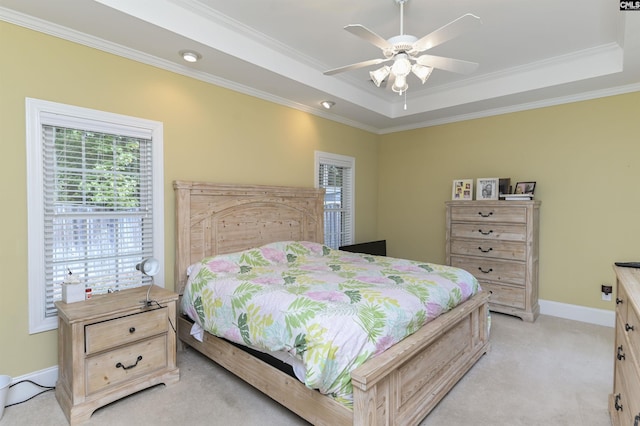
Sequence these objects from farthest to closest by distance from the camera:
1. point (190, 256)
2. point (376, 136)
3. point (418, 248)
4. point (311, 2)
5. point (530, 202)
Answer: point (376, 136), point (418, 248), point (530, 202), point (190, 256), point (311, 2)

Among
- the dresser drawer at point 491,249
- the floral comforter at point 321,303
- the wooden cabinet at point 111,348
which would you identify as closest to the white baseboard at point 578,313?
the dresser drawer at point 491,249

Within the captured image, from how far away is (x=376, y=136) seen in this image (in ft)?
17.7

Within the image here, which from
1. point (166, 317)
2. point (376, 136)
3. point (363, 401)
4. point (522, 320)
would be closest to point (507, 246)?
point (522, 320)

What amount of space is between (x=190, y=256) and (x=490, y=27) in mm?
3252

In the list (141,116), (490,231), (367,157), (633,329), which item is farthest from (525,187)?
(141,116)

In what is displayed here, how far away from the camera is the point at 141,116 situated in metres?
2.79

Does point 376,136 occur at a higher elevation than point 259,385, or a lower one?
higher

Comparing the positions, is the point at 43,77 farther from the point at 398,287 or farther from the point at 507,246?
the point at 507,246

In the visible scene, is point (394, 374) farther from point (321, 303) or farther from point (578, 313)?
point (578, 313)

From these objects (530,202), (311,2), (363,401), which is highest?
(311,2)

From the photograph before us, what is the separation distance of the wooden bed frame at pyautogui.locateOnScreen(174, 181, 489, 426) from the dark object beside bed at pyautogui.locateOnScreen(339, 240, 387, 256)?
1.68 ft

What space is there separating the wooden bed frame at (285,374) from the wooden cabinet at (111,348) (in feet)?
1.23

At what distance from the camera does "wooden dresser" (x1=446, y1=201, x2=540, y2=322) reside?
144 inches

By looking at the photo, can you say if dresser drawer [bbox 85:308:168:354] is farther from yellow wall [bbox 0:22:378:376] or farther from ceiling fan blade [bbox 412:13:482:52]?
ceiling fan blade [bbox 412:13:482:52]
